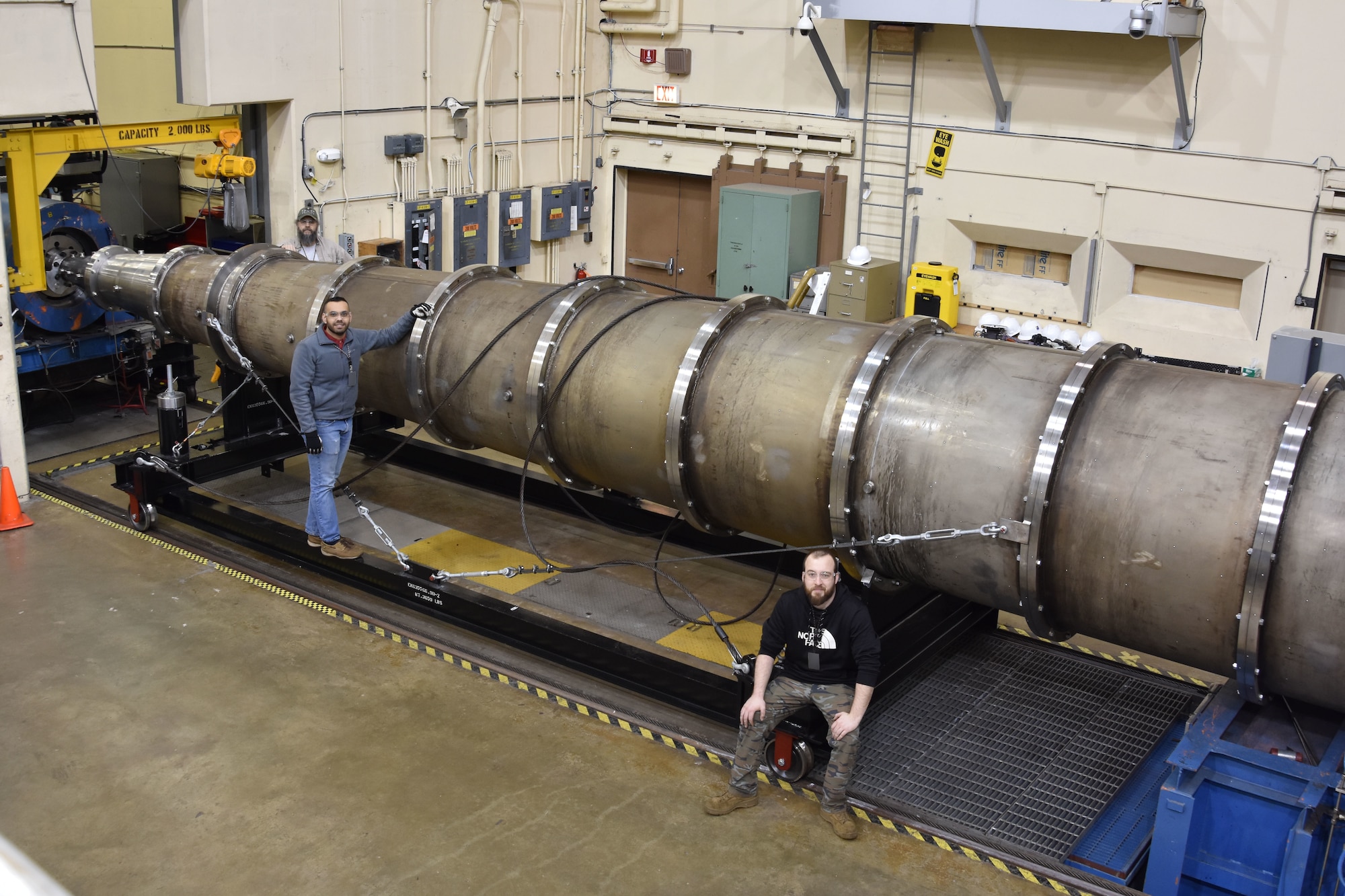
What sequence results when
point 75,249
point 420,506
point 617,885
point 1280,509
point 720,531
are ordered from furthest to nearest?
1. point 75,249
2. point 420,506
3. point 720,531
4. point 617,885
5. point 1280,509

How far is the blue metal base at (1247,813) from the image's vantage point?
4.35 meters

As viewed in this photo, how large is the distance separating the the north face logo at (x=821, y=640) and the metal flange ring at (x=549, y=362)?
193 cm

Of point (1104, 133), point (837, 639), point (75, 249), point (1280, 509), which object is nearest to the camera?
point (1280, 509)

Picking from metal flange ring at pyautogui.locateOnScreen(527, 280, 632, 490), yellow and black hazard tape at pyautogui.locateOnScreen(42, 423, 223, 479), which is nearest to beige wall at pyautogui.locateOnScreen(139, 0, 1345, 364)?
yellow and black hazard tape at pyautogui.locateOnScreen(42, 423, 223, 479)

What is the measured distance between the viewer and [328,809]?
16.9 feet

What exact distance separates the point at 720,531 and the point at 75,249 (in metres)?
6.31

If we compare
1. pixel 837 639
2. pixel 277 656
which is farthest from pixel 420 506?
pixel 837 639

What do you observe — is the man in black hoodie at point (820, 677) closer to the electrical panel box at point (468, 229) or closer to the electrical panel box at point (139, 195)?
the electrical panel box at point (468, 229)

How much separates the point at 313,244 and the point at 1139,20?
22.4 ft

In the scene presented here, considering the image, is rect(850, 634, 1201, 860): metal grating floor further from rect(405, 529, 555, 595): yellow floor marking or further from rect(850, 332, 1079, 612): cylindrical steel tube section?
rect(405, 529, 555, 595): yellow floor marking

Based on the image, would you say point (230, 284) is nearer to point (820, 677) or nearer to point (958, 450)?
point (820, 677)

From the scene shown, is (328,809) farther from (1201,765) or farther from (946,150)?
(946,150)

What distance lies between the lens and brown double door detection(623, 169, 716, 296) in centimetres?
1341

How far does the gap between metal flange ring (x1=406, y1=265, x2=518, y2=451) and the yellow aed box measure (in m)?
5.49
